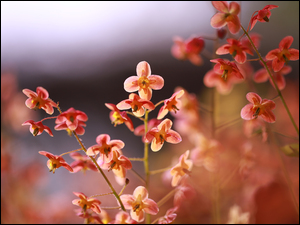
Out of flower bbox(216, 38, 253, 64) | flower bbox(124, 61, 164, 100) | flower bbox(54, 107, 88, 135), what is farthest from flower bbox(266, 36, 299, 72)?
flower bbox(54, 107, 88, 135)

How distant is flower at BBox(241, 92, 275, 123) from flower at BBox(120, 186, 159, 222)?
17 cm

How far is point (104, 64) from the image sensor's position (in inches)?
54.2

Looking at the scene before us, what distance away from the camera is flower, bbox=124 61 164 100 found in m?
0.34

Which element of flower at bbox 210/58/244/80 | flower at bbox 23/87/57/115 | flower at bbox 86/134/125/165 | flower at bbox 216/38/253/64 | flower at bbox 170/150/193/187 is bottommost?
flower at bbox 170/150/193/187

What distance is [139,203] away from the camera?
35 centimetres

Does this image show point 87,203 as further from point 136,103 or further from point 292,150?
point 292,150

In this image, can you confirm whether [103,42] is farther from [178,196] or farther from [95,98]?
[178,196]

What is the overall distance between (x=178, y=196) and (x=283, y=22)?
37.3 inches

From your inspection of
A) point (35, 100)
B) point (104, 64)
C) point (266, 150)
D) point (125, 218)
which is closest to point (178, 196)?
point (125, 218)

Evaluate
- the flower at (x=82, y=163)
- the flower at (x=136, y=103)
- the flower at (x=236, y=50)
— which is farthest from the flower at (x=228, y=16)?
the flower at (x=82, y=163)

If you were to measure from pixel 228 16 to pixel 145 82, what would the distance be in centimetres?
14

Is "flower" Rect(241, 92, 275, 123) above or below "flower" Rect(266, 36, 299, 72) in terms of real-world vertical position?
below

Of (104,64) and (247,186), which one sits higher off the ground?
(104,64)

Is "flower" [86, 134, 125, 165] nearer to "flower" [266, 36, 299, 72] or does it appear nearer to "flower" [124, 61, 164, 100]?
"flower" [124, 61, 164, 100]
